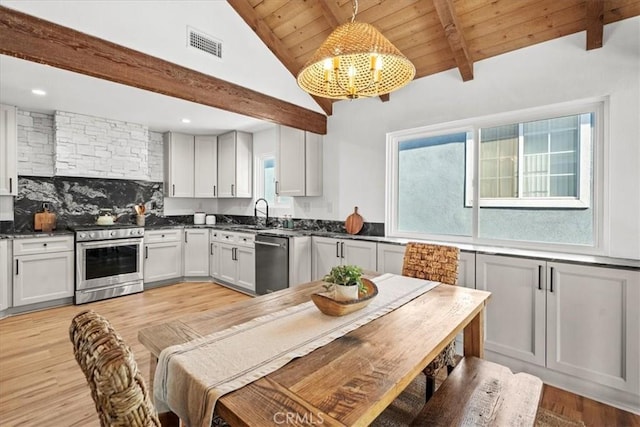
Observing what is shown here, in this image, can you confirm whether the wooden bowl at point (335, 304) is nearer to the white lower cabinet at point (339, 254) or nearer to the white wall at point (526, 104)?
the white lower cabinet at point (339, 254)

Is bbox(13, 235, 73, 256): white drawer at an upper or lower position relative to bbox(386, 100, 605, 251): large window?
lower

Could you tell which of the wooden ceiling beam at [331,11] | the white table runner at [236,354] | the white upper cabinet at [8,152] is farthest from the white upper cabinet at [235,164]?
the white table runner at [236,354]

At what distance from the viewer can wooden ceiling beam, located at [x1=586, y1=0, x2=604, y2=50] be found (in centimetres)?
217

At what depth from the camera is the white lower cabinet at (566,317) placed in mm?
1998

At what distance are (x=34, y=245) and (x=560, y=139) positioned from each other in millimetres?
5497

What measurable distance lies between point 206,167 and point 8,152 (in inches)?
96.1

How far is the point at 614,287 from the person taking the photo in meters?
2.02

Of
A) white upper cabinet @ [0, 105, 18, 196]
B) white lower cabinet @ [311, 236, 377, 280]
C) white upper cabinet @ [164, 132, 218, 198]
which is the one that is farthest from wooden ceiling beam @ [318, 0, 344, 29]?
white upper cabinet @ [0, 105, 18, 196]

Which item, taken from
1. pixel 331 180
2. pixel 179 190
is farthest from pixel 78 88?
pixel 331 180

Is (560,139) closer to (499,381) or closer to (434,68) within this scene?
(434,68)

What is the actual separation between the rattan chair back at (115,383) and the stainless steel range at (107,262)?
398 centimetres

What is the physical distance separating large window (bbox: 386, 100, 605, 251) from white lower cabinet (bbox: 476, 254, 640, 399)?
20.2 inches

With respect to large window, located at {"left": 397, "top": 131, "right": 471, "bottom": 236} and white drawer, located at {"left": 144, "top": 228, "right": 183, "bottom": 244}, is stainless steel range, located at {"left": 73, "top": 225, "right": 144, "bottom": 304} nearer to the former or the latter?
white drawer, located at {"left": 144, "top": 228, "right": 183, "bottom": 244}

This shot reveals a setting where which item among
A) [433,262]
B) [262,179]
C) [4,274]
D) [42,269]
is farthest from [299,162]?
[4,274]
